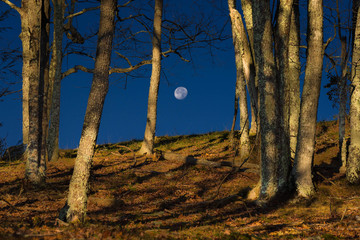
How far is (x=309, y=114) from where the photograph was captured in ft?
29.1

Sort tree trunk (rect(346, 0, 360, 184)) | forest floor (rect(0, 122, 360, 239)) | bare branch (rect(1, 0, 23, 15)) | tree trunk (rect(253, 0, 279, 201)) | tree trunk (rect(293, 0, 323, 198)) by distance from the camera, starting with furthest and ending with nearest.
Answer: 1. bare branch (rect(1, 0, 23, 15))
2. tree trunk (rect(346, 0, 360, 184))
3. tree trunk (rect(293, 0, 323, 198))
4. tree trunk (rect(253, 0, 279, 201))
5. forest floor (rect(0, 122, 360, 239))

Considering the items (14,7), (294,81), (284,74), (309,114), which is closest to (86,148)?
(309,114)

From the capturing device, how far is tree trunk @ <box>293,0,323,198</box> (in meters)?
8.84

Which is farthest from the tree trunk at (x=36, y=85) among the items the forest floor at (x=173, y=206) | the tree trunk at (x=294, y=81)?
the tree trunk at (x=294, y=81)

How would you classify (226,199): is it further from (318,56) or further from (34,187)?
(34,187)

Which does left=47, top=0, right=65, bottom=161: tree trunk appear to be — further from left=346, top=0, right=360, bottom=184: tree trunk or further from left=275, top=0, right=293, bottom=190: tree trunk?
left=346, top=0, right=360, bottom=184: tree trunk

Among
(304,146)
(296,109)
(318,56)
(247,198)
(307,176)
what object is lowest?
(247,198)

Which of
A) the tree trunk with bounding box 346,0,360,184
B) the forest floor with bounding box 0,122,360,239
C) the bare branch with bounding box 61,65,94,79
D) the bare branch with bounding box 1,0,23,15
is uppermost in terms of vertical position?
the bare branch with bounding box 1,0,23,15

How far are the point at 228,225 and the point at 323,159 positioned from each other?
8.54 meters

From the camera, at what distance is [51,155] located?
51.3 ft

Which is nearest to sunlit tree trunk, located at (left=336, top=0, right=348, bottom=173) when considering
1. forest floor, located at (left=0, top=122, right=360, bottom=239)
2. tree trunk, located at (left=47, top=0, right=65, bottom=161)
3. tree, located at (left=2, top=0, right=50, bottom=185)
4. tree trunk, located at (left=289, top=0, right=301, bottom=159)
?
forest floor, located at (left=0, top=122, right=360, bottom=239)

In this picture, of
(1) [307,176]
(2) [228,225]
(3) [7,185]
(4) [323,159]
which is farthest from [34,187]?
(4) [323,159]

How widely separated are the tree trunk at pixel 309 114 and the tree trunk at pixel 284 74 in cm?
30

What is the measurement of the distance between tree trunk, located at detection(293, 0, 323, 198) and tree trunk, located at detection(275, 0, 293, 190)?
0.99ft
